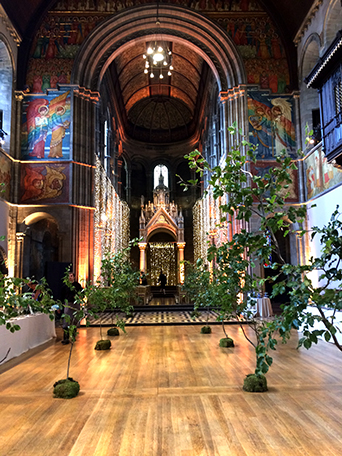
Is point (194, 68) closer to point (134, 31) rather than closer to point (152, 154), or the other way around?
point (134, 31)

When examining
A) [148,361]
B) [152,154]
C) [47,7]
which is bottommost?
[148,361]

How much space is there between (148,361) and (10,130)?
11.1 metres

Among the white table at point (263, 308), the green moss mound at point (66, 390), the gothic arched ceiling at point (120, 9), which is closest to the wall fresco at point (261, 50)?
the gothic arched ceiling at point (120, 9)

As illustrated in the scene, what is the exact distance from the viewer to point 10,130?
45.9 feet

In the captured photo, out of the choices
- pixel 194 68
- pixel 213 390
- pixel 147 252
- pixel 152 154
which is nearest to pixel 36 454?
pixel 213 390

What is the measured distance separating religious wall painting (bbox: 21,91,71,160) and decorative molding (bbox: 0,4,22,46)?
2.07m

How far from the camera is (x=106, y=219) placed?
1842 cm

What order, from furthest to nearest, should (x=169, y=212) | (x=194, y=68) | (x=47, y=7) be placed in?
(x=169, y=212) < (x=194, y=68) < (x=47, y=7)

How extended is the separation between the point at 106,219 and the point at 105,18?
8522 mm

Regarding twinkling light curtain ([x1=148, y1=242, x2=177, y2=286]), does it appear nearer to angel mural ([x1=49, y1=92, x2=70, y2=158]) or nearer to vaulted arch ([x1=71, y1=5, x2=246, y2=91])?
angel mural ([x1=49, y1=92, x2=70, y2=158])

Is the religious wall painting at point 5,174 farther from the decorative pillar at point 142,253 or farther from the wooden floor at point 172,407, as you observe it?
the decorative pillar at point 142,253

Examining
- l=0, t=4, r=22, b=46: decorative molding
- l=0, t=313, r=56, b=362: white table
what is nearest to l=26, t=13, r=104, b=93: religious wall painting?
l=0, t=4, r=22, b=46: decorative molding

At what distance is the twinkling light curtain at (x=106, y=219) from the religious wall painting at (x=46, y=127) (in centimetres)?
206

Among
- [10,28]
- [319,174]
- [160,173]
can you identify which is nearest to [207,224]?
[319,174]
